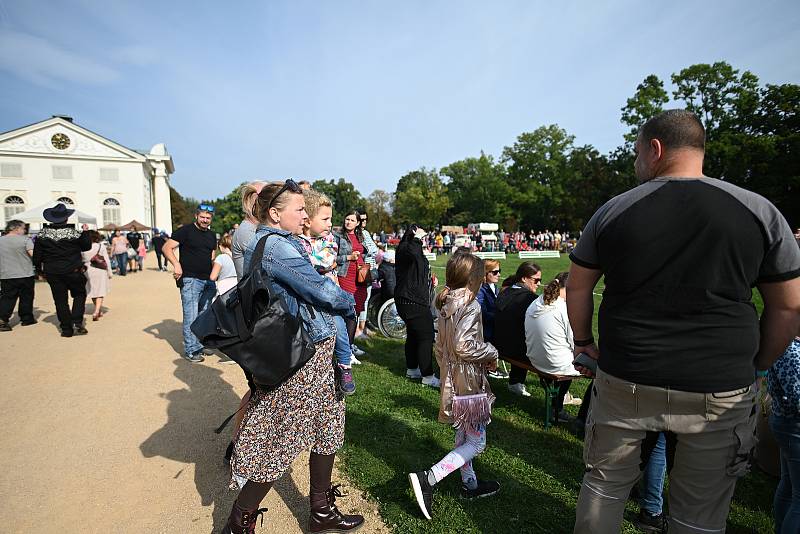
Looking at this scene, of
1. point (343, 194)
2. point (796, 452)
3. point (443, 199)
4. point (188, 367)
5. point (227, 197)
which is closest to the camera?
point (796, 452)

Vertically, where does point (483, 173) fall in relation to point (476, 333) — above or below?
above

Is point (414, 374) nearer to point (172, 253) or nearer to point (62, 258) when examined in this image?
point (172, 253)

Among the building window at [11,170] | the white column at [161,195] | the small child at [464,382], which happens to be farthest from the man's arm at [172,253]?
the white column at [161,195]

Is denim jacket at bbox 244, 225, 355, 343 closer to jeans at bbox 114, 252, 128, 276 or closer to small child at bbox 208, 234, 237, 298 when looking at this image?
small child at bbox 208, 234, 237, 298

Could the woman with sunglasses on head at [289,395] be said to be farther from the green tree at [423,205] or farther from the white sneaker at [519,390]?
the green tree at [423,205]

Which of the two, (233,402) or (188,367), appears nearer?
(233,402)

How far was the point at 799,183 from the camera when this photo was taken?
92.4 feet

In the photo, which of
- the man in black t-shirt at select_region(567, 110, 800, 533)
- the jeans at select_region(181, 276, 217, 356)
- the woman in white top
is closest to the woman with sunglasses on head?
the man in black t-shirt at select_region(567, 110, 800, 533)

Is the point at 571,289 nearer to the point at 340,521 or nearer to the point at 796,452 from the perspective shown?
the point at 796,452

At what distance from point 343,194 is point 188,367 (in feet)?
210

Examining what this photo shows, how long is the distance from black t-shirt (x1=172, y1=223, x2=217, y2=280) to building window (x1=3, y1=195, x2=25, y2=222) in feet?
207

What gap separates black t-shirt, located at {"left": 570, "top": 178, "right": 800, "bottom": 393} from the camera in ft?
5.24

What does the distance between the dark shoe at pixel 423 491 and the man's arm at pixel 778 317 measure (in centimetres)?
199

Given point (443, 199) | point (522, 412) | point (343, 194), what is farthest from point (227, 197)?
point (522, 412)
